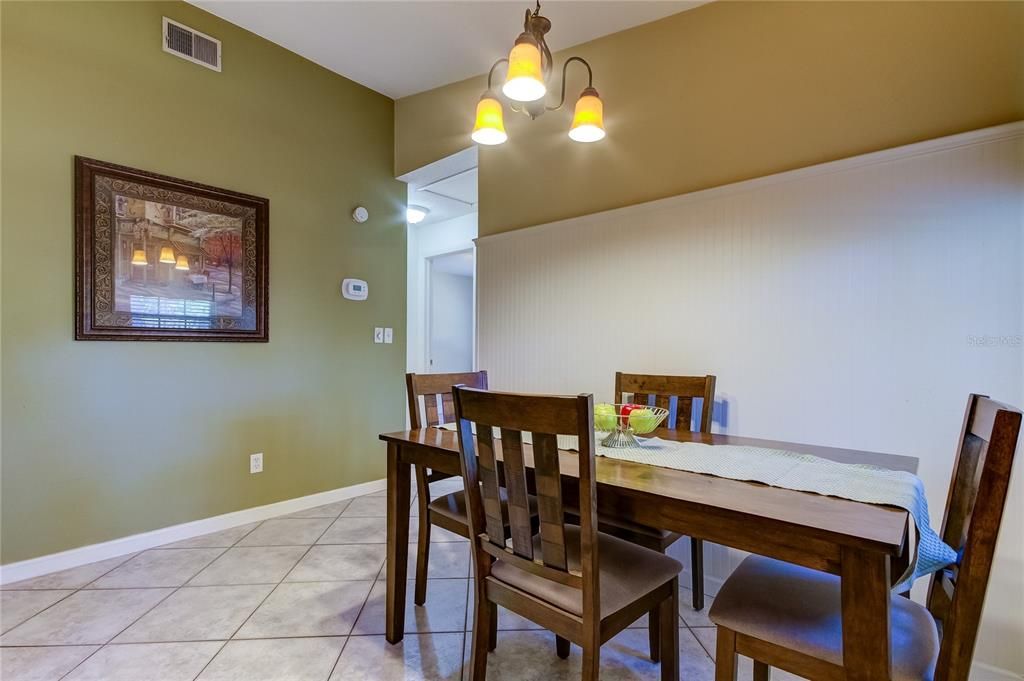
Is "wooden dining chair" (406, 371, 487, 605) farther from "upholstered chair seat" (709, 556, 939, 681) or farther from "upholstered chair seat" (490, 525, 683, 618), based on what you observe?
"upholstered chair seat" (709, 556, 939, 681)

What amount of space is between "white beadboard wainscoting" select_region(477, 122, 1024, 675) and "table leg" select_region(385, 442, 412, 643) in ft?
3.85

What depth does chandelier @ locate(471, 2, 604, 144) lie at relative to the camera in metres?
1.50

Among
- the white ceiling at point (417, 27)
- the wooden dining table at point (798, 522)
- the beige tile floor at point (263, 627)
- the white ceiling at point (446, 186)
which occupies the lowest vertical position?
the beige tile floor at point (263, 627)

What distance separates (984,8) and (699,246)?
1.12 m

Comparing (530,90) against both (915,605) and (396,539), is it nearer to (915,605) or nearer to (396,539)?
(396,539)

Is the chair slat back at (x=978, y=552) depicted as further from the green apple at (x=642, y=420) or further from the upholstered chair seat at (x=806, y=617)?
the green apple at (x=642, y=420)

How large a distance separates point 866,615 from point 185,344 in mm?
2992

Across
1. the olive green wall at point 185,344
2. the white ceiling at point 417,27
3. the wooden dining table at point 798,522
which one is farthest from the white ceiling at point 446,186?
the wooden dining table at point 798,522

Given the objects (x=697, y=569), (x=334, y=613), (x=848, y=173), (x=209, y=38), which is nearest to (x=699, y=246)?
(x=848, y=173)

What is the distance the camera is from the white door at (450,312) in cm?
507

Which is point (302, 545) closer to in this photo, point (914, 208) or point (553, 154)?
point (553, 154)

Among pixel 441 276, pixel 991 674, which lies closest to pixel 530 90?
pixel 991 674

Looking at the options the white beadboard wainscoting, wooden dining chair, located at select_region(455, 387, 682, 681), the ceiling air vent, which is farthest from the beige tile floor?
the ceiling air vent

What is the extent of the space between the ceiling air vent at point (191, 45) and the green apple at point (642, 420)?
294cm
